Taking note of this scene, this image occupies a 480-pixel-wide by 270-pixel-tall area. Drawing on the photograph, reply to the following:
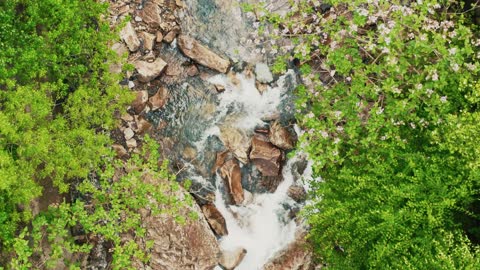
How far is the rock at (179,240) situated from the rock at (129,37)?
328cm

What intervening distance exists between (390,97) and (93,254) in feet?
24.7

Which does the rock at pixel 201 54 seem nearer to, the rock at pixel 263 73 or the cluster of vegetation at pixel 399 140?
the rock at pixel 263 73

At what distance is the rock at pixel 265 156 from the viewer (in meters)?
11.8

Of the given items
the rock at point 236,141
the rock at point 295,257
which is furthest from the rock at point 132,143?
the rock at point 295,257

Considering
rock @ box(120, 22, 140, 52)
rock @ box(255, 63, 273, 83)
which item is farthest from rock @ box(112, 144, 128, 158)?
rock @ box(255, 63, 273, 83)

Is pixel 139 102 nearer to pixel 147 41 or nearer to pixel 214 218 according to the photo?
pixel 147 41

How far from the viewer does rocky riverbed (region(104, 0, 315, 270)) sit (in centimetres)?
1166

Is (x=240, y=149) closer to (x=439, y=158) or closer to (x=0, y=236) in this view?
(x=439, y=158)

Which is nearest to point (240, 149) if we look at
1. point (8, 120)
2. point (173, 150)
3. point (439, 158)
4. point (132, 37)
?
point (173, 150)

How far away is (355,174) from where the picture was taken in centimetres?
987

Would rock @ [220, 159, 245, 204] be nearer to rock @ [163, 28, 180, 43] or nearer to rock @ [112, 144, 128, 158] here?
rock @ [112, 144, 128, 158]

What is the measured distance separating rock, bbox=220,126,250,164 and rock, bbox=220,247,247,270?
2.36 m

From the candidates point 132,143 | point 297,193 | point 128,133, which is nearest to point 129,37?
point 128,133

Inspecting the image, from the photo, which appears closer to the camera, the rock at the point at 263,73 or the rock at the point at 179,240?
the rock at the point at 179,240
